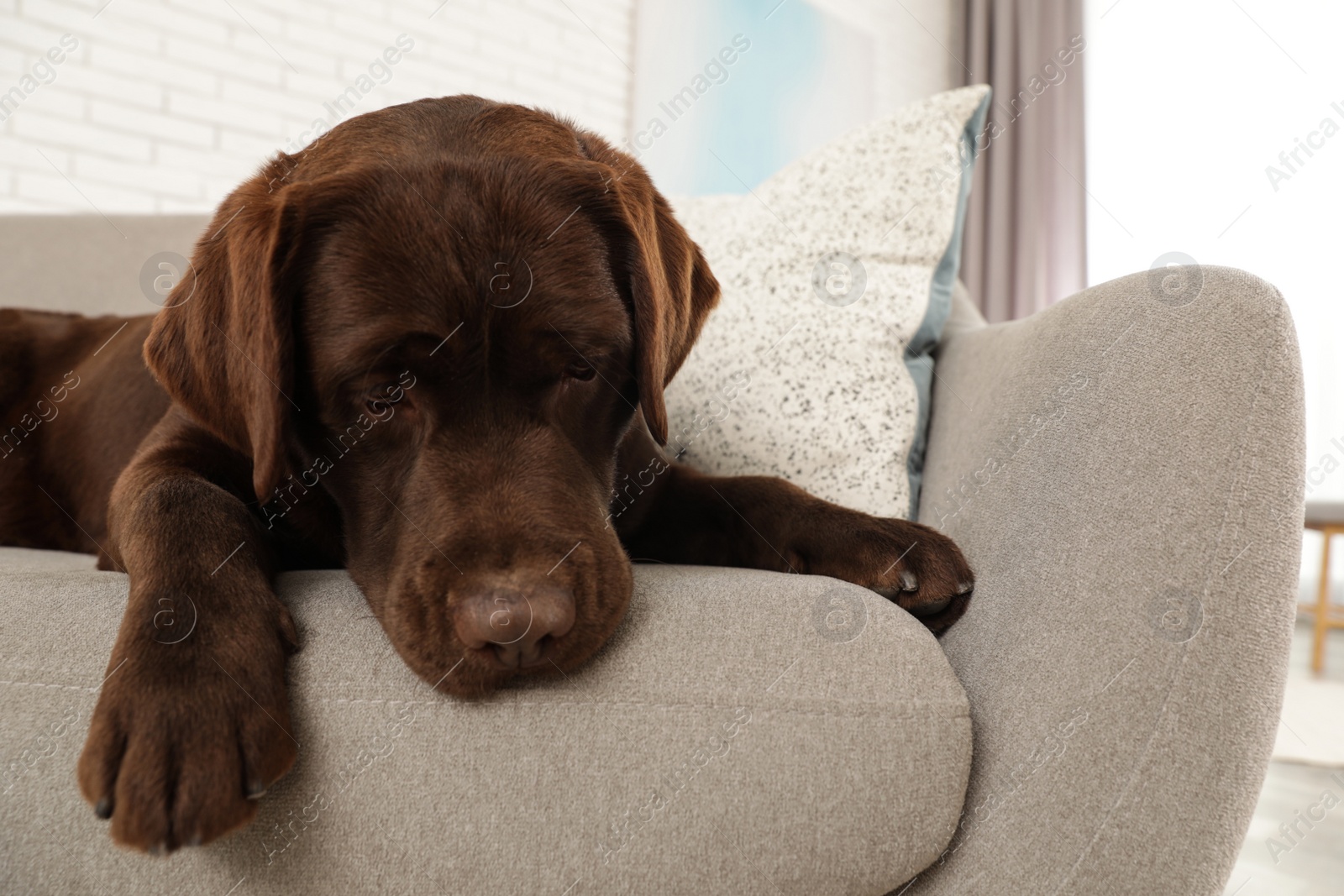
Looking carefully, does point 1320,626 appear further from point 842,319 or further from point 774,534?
point 774,534

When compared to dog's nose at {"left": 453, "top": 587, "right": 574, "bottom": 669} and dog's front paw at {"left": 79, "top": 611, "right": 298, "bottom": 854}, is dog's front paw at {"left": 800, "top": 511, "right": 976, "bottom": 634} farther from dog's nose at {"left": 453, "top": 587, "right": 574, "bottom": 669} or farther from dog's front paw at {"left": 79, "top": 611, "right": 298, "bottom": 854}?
dog's front paw at {"left": 79, "top": 611, "right": 298, "bottom": 854}

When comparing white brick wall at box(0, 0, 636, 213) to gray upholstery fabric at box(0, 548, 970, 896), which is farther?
white brick wall at box(0, 0, 636, 213)

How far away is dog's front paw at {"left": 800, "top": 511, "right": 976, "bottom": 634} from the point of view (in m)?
1.33

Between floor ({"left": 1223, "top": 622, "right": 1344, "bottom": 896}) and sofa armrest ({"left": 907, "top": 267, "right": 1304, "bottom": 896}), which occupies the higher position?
sofa armrest ({"left": 907, "top": 267, "right": 1304, "bottom": 896})

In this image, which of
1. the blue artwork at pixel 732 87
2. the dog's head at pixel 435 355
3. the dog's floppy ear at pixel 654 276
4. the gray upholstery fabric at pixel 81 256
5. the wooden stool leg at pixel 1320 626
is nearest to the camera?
the dog's head at pixel 435 355

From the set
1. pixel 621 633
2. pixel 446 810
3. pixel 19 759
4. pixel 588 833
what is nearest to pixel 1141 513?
pixel 621 633

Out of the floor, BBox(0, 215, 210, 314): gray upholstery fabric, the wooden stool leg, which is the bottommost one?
the wooden stool leg

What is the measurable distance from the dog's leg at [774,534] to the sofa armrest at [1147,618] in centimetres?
10

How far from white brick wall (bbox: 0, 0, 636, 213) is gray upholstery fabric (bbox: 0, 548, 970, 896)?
11.7 ft

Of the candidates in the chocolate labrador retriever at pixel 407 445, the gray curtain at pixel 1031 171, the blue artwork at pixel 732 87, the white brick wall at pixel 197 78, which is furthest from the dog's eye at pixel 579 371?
the gray curtain at pixel 1031 171

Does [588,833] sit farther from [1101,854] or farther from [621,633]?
[1101,854]

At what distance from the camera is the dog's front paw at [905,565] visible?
1331 millimetres

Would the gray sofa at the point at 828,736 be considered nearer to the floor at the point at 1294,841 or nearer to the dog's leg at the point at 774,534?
the dog's leg at the point at 774,534

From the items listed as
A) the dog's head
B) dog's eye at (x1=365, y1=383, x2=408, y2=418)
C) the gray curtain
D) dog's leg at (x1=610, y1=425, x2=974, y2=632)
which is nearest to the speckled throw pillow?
dog's leg at (x1=610, y1=425, x2=974, y2=632)
